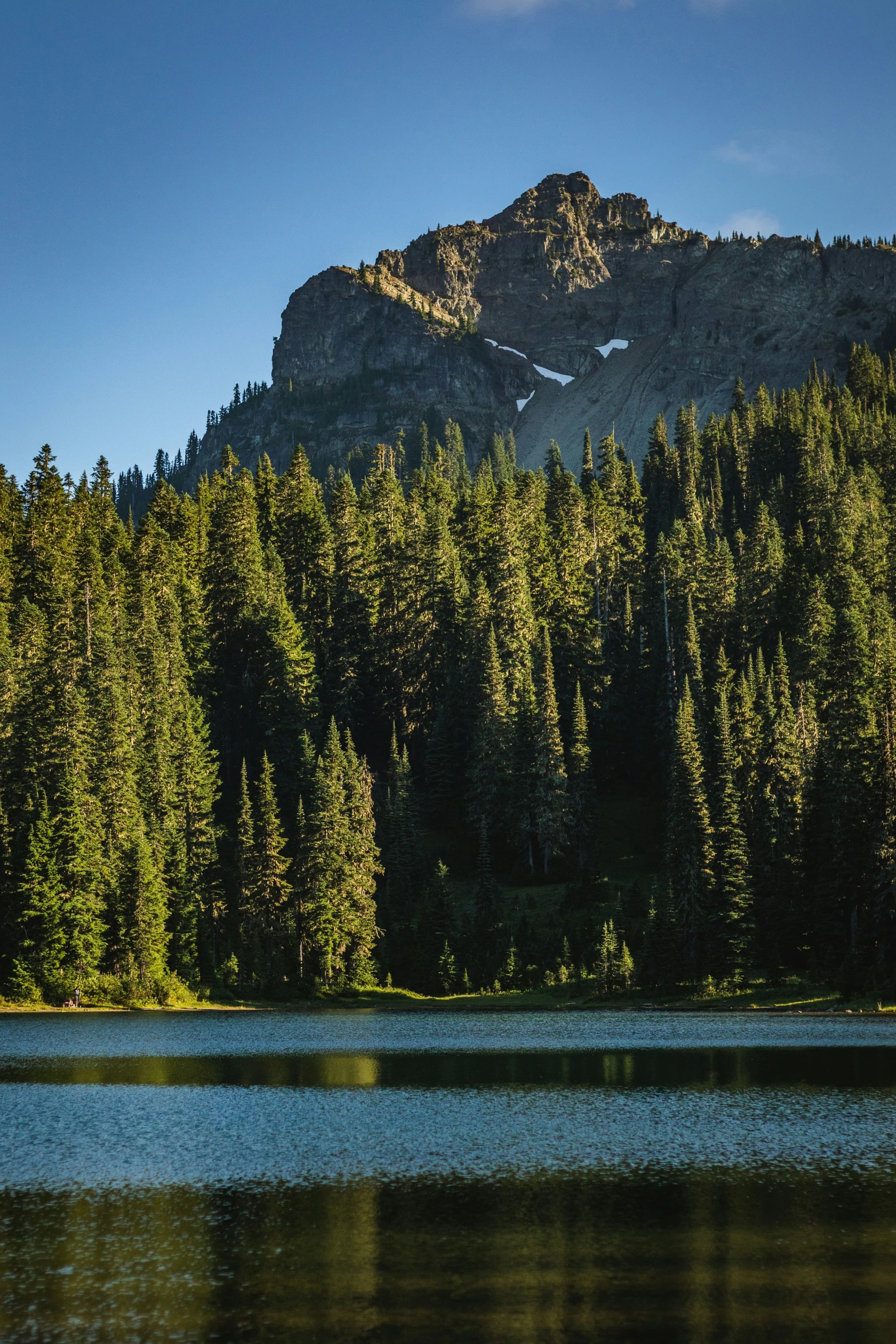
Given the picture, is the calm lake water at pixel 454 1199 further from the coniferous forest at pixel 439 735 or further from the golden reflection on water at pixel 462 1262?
the coniferous forest at pixel 439 735

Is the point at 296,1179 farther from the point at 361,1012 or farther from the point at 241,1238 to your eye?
the point at 361,1012

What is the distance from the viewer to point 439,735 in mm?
119750

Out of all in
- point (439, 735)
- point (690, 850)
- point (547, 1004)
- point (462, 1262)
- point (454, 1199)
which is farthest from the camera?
point (439, 735)

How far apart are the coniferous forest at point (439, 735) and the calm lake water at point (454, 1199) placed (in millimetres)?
32900

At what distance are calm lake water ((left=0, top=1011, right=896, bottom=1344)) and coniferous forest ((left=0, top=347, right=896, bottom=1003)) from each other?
3290 centimetres

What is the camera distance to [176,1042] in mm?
59188

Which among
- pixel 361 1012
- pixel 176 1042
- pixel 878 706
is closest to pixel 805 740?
pixel 878 706

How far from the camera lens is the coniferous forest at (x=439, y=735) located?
268 feet

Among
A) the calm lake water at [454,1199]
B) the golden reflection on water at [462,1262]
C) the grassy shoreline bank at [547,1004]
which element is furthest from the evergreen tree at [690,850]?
the golden reflection on water at [462,1262]

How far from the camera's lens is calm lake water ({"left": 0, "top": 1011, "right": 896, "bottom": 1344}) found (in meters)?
17.9

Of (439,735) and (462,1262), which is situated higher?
(439,735)

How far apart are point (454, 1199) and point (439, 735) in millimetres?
94938

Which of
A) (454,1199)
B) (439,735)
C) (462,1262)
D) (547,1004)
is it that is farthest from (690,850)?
(462,1262)

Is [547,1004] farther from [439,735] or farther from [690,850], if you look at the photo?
[439,735]
